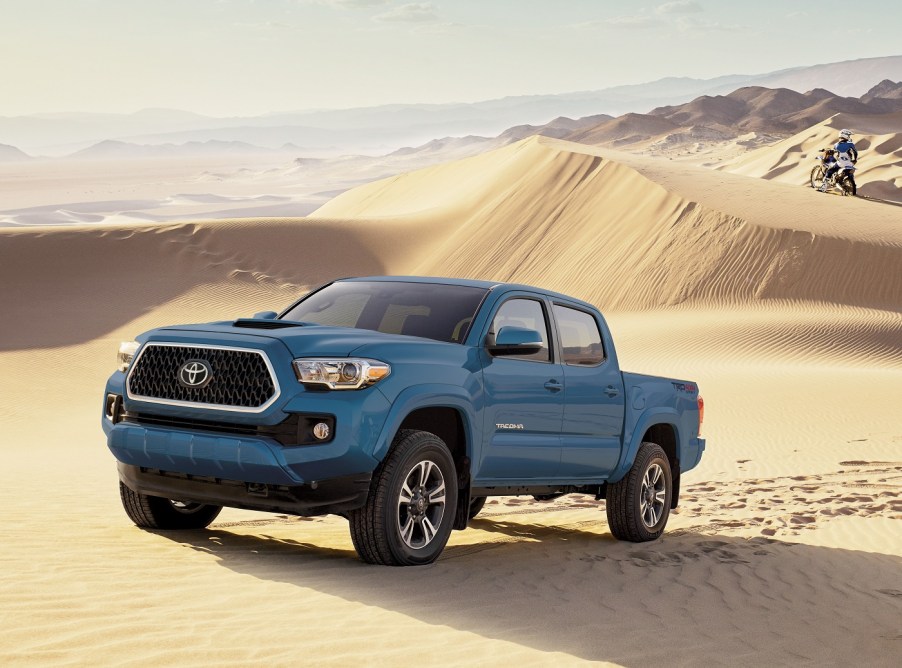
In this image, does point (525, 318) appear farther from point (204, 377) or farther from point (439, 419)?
point (204, 377)

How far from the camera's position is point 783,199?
157 feet

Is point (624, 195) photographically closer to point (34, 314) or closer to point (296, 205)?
point (34, 314)

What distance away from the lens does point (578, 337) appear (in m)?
→ 8.80

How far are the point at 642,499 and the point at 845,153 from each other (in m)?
37.6

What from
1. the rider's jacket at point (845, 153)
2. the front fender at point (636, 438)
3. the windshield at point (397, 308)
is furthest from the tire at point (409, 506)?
the rider's jacket at point (845, 153)

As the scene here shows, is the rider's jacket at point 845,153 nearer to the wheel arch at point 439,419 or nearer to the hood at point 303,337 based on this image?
the wheel arch at point 439,419

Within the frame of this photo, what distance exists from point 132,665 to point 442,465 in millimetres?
2706

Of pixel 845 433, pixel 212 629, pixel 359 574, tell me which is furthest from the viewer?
pixel 845 433

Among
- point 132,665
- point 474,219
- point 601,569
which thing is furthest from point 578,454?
point 474,219

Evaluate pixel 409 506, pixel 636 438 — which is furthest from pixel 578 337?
pixel 409 506

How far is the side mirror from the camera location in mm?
7418

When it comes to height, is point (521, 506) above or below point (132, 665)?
below

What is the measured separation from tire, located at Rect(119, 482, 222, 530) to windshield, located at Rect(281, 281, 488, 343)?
1451mm

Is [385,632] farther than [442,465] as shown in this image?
No
